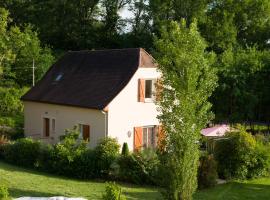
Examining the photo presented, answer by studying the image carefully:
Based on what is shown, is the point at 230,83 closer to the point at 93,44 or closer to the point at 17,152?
the point at 17,152

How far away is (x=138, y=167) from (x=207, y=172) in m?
3.16

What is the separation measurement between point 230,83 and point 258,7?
73.9 ft

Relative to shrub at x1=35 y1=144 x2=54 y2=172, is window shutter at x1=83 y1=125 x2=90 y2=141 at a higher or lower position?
higher

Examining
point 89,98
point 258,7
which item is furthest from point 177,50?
point 258,7

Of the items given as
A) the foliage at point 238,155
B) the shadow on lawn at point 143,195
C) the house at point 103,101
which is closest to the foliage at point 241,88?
the house at point 103,101

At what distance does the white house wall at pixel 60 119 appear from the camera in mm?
29203

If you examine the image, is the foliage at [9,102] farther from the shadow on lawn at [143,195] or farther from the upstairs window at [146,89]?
the shadow on lawn at [143,195]

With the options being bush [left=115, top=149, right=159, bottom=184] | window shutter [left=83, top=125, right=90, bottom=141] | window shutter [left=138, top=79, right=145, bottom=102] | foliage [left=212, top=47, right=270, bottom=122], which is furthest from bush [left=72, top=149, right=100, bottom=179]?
foliage [left=212, top=47, right=270, bottom=122]

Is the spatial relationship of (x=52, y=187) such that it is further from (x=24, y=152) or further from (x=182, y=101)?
(x=182, y=101)

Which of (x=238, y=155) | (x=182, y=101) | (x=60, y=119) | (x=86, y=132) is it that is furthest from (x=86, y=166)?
(x=182, y=101)

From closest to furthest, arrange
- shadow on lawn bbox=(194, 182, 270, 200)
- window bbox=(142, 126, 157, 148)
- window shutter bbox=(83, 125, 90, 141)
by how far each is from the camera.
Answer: shadow on lawn bbox=(194, 182, 270, 200)
window shutter bbox=(83, 125, 90, 141)
window bbox=(142, 126, 157, 148)

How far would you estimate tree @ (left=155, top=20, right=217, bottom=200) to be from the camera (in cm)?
1538

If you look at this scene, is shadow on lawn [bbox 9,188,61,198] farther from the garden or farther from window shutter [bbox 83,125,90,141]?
window shutter [bbox 83,125,90,141]

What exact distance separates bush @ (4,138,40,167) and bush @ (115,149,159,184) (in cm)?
459
